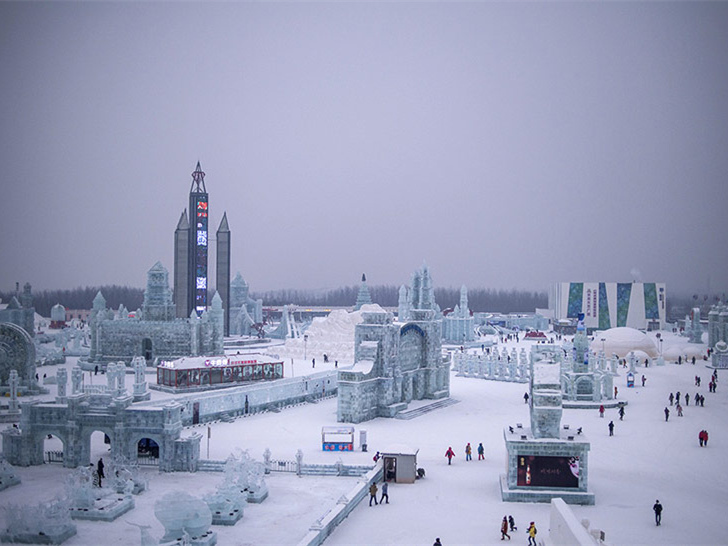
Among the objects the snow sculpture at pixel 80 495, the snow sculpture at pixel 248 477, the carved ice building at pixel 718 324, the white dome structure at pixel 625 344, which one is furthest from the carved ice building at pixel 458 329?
the snow sculpture at pixel 80 495

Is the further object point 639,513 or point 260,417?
point 260,417

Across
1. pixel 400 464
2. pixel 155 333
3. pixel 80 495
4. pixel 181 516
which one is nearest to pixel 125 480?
pixel 80 495

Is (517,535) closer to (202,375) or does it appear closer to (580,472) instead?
(580,472)

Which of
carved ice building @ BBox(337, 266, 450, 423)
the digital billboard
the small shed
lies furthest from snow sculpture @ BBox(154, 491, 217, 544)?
carved ice building @ BBox(337, 266, 450, 423)

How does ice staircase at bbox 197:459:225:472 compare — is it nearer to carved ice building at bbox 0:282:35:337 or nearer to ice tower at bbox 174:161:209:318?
carved ice building at bbox 0:282:35:337

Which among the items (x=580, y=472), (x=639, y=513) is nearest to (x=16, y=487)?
(x=580, y=472)

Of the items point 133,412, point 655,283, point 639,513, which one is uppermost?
point 655,283

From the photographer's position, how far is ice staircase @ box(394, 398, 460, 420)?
38.7 meters

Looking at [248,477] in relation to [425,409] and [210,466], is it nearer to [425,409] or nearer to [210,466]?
[210,466]

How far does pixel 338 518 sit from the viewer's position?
67.9 feet

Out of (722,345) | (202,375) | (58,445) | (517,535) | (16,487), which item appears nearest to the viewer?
(517,535)

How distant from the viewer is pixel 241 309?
293ft

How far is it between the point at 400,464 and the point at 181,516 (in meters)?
9.77

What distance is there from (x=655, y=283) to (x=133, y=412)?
3865 inches
